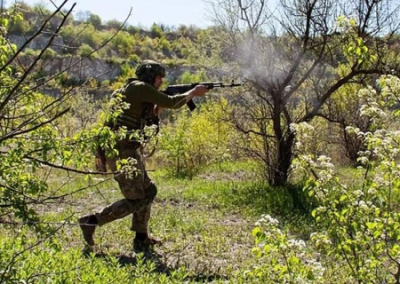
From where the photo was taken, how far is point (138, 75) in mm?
5688

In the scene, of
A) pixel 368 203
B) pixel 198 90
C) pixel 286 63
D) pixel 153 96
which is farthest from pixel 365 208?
pixel 286 63

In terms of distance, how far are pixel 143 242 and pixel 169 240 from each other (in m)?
0.49

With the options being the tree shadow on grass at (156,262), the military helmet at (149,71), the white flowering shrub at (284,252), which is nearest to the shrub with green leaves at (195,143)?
the military helmet at (149,71)

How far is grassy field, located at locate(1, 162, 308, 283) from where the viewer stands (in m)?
3.84

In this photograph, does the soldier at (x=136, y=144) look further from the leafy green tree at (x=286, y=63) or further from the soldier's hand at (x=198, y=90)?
the leafy green tree at (x=286, y=63)

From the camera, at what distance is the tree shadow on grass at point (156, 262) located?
477cm

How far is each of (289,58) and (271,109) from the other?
3.15 ft

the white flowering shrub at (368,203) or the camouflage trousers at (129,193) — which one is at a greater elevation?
the white flowering shrub at (368,203)

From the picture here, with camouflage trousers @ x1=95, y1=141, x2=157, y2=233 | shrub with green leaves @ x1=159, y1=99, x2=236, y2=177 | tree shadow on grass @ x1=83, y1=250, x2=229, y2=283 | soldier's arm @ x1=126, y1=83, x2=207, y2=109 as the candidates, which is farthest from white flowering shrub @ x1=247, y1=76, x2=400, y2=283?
shrub with green leaves @ x1=159, y1=99, x2=236, y2=177

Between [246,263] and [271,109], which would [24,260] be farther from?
[271,109]

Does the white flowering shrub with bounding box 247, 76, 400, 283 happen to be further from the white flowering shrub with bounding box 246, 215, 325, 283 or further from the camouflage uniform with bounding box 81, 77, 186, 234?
the camouflage uniform with bounding box 81, 77, 186, 234

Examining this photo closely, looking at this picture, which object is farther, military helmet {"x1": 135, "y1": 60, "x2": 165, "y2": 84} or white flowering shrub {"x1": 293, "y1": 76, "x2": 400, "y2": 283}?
military helmet {"x1": 135, "y1": 60, "x2": 165, "y2": 84}

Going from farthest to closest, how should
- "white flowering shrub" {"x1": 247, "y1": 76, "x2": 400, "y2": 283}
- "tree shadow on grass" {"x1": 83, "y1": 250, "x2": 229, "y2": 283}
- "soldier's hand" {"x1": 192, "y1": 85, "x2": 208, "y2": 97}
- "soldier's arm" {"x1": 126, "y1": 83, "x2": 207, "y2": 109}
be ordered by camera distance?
"soldier's hand" {"x1": 192, "y1": 85, "x2": 208, "y2": 97}
"soldier's arm" {"x1": 126, "y1": 83, "x2": 207, "y2": 109}
"tree shadow on grass" {"x1": 83, "y1": 250, "x2": 229, "y2": 283}
"white flowering shrub" {"x1": 247, "y1": 76, "x2": 400, "y2": 283}

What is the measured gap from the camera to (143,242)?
227 inches
